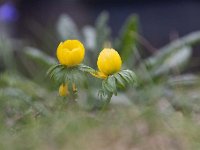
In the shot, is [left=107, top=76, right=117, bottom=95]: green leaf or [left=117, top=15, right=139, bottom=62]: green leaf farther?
[left=117, top=15, right=139, bottom=62]: green leaf

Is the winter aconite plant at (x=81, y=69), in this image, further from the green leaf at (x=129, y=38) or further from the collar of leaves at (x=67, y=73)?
the green leaf at (x=129, y=38)

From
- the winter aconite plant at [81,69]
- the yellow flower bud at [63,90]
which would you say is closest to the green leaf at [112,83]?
the winter aconite plant at [81,69]

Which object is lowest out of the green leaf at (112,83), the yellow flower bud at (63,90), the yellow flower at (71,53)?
the green leaf at (112,83)

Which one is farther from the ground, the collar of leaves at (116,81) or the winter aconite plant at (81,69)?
the winter aconite plant at (81,69)

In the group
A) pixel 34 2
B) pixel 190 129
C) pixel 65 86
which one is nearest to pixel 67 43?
pixel 65 86

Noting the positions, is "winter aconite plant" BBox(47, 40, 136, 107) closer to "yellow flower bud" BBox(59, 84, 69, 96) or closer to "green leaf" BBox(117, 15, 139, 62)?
"yellow flower bud" BBox(59, 84, 69, 96)

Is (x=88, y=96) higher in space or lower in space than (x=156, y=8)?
lower

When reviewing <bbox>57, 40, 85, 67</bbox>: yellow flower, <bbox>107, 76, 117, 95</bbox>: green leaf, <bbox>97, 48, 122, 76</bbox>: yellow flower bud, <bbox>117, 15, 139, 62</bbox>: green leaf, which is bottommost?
<bbox>107, 76, 117, 95</bbox>: green leaf

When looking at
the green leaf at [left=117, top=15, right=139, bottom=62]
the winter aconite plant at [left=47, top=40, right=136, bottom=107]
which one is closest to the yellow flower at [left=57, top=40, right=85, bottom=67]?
the winter aconite plant at [left=47, top=40, right=136, bottom=107]

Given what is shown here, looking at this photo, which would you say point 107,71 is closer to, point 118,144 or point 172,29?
point 118,144
